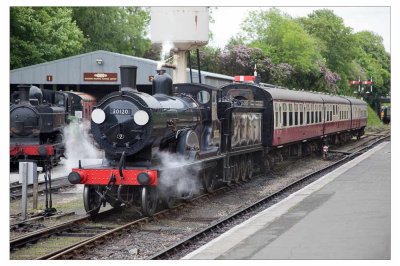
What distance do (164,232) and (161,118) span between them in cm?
262

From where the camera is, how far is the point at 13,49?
19.5 m

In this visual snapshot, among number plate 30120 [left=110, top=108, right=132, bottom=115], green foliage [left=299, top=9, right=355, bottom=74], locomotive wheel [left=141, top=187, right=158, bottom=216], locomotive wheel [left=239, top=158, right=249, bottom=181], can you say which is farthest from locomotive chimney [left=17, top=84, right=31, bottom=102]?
green foliage [left=299, top=9, right=355, bottom=74]

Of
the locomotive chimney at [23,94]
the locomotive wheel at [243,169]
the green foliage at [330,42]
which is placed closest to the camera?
the locomotive wheel at [243,169]

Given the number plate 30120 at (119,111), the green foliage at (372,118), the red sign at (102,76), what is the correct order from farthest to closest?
the green foliage at (372,118)
the red sign at (102,76)
the number plate 30120 at (119,111)

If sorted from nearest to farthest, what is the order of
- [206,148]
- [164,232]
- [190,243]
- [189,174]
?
[190,243] → [164,232] → [189,174] → [206,148]

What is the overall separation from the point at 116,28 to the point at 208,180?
17.5m

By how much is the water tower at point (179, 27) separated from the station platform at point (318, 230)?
5.38 meters

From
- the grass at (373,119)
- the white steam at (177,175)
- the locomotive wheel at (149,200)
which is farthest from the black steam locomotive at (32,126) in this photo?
the grass at (373,119)

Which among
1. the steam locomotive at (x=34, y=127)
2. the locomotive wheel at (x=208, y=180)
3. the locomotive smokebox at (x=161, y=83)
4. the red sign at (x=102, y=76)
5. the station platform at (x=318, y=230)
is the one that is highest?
the red sign at (x=102, y=76)

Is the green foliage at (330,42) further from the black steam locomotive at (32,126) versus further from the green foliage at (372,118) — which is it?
the green foliage at (372,118)

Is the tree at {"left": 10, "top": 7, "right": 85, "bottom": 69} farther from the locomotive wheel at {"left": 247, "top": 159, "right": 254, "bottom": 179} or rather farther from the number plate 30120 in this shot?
the locomotive wheel at {"left": 247, "top": 159, "right": 254, "bottom": 179}

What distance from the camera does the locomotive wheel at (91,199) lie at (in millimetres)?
14797
